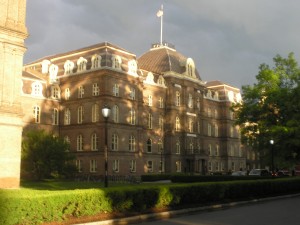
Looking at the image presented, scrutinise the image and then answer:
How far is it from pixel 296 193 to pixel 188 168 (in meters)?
34.3

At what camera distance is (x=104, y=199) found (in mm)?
15195

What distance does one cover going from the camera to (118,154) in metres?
50.8

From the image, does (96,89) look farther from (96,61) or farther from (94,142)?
(94,142)

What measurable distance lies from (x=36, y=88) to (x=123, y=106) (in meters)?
12.0

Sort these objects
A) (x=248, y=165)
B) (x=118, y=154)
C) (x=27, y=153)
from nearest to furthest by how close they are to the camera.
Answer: (x=27, y=153) < (x=118, y=154) < (x=248, y=165)

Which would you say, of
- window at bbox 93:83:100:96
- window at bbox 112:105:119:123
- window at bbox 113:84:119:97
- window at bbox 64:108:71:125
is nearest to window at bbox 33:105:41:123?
window at bbox 64:108:71:125

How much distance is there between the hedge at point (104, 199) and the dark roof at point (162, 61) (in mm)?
40965

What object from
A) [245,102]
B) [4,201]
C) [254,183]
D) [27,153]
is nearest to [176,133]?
[245,102]

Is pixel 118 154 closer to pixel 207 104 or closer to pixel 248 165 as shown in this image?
pixel 207 104

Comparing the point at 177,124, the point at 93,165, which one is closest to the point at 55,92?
the point at 93,165

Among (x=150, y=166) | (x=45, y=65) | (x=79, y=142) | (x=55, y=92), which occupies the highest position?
(x=45, y=65)

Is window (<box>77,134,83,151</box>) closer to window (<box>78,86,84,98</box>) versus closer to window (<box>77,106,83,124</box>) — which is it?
window (<box>77,106,83,124</box>)

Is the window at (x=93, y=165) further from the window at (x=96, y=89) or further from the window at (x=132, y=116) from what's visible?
the window at (x=96, y=89)

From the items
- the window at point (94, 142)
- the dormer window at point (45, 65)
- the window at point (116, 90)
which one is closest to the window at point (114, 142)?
the window at point (94, 142)
